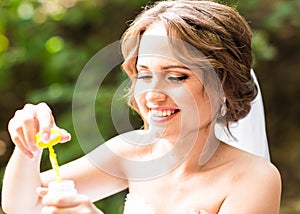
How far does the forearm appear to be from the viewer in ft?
4.03

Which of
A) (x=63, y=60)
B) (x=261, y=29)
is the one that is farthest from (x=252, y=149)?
(x=261, y=29)

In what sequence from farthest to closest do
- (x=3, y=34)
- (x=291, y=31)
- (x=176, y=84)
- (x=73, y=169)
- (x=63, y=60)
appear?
1. (x=291, y=31)
2. (x=3, y=34)
3. (x=63, y=60)
4. (x=73, y=169)
5. (x=176, y=84)

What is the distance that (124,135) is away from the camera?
1451 mm

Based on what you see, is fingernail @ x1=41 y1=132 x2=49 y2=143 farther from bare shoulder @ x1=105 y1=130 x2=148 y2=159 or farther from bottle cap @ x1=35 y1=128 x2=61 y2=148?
bare shoulder @ x1=105 y1=130 x2=148 y2=159

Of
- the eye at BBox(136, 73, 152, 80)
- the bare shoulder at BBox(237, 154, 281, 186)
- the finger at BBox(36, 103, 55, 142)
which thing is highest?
the finger at BBox(36, 103, 55, 142)

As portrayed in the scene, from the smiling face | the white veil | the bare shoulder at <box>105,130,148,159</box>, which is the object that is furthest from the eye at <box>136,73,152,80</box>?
the white veil

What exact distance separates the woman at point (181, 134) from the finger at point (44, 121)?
2 centimetres

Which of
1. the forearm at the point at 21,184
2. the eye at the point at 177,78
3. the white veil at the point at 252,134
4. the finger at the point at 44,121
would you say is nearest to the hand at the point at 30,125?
the finger at the point at 44,121

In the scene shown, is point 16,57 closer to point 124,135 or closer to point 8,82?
point 8,82

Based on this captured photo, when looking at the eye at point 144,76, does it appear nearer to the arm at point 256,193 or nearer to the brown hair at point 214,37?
the brown hair at point 214,37

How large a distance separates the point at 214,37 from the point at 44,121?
37 cm

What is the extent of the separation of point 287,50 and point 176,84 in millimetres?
2369

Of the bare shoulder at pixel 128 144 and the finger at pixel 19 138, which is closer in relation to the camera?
the finger at pixel 19 138

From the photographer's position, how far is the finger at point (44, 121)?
102 cm
